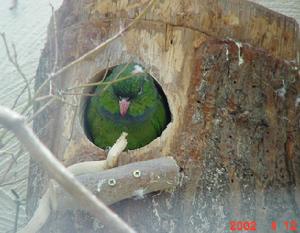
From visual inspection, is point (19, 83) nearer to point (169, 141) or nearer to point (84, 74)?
point (84, 74)

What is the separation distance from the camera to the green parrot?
367 centimetres

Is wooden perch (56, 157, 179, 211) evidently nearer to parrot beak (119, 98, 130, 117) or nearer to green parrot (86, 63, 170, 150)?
parrot beak (119, 98, 130, 117)

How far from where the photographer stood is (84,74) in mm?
3139

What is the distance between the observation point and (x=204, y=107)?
2.90 m

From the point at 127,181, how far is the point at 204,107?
549mm

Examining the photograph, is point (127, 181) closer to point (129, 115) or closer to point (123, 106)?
point (123, 106)

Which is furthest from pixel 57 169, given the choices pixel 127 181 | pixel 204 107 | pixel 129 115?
pixel 129 115

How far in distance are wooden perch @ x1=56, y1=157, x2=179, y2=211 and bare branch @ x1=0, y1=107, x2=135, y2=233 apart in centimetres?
135

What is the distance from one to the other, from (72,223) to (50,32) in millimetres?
1055

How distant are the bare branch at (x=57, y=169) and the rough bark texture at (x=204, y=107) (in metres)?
1.44

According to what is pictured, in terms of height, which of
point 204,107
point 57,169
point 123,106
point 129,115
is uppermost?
point 57,169

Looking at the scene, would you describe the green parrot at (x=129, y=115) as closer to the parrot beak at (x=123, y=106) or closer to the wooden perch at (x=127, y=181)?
the parrot beak at (x=123, y=106)

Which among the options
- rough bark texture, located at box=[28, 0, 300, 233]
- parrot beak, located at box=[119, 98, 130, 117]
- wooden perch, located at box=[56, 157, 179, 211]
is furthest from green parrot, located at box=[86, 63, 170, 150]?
wooden perch, located at box=[56, 157, 179, 211]

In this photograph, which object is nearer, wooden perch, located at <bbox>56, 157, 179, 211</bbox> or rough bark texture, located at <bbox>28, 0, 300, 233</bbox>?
wooden perch, located at <bbox>56, 157, 179, 211</bbox>
